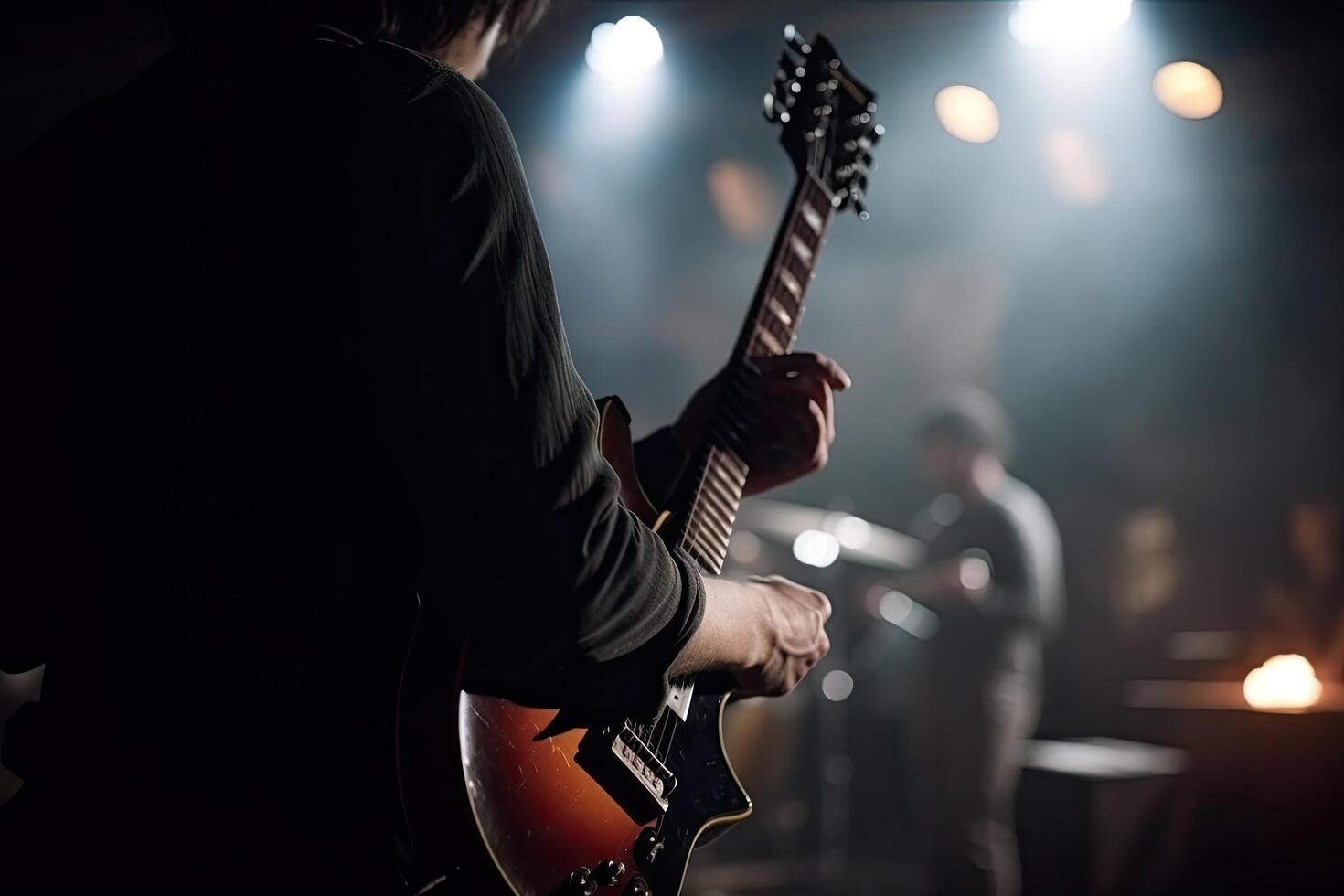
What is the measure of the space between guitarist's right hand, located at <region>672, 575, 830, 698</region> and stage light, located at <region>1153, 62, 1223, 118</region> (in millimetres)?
5417

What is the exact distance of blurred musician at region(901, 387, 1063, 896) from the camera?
15.5 feet

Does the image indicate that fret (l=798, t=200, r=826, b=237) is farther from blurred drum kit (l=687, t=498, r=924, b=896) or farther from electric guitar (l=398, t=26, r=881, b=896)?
blurred drum kit (l=687, t=498, r=924, b=896)

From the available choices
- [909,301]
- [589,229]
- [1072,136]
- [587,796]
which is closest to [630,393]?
[589,229]

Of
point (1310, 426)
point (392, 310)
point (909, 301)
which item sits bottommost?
point (392, 310)

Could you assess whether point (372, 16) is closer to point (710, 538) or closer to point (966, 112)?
point (710, 538)

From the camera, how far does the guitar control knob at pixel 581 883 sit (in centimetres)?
101

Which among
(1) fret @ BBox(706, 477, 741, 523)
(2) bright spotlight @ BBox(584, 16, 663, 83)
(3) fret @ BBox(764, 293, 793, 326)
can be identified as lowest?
(1) fret @ BBox(706, 477, 741, 523)

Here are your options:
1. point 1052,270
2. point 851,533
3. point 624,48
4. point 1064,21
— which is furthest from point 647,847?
point 1052,270

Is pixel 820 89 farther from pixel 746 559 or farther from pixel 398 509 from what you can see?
pixel 746 559

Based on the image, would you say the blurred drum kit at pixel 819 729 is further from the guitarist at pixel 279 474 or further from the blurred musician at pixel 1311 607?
the guitarist at pixel 279 474

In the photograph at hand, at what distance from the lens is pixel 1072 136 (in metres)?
6.56

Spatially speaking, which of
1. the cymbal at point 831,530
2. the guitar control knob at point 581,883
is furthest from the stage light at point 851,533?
the guitar control knob at point 581,883

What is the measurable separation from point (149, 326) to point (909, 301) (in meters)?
8.08

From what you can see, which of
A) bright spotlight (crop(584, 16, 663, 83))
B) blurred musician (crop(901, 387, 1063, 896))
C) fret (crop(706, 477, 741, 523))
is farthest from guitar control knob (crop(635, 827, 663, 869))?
bright spotlight (crop(584, 16, 663, 83))
